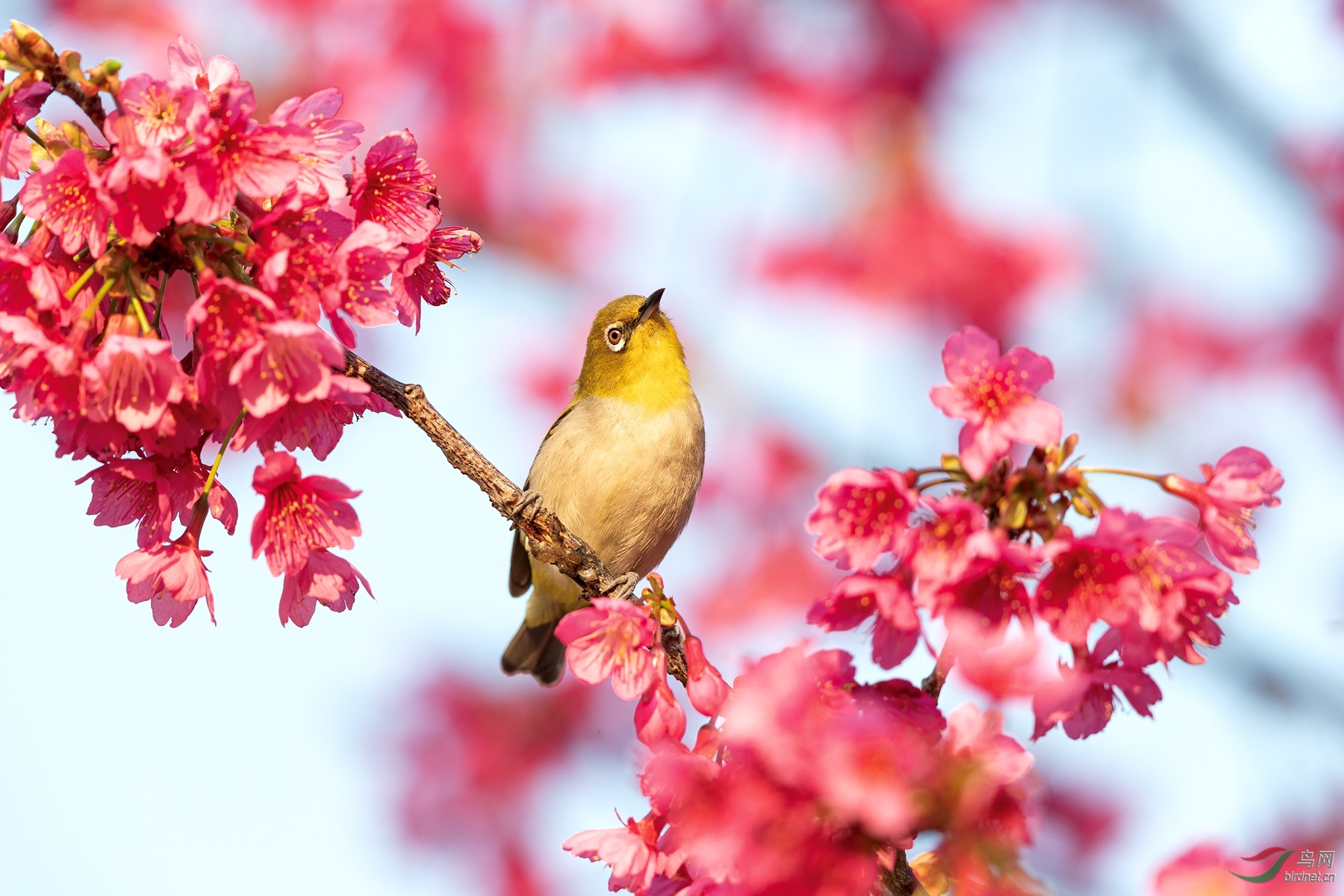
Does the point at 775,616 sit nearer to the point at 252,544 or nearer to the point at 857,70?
the point at 857,70

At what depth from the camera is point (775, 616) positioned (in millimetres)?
9781

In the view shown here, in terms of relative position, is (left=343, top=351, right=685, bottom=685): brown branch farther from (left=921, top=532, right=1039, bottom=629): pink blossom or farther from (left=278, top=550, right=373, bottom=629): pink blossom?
(left=921, top=532, right=1039, bottom=629): pink blossom

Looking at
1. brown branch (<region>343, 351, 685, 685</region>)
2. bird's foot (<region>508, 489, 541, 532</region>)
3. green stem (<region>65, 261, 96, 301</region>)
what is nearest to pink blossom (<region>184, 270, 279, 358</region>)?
green stem (<region>65, 261, 96, 301</region>)

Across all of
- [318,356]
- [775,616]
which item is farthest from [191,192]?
[775,616]

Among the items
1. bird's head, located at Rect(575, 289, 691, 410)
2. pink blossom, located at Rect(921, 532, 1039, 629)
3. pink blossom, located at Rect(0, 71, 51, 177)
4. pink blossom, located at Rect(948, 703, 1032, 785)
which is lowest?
pink blossom, located at Rect(948, 703, 1032, 785)

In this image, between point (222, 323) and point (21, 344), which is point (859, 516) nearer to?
point (222, 323)

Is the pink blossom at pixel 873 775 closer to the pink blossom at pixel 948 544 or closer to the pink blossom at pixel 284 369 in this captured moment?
the pink blossom at pixel 948 544

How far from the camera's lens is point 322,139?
8.78 ft

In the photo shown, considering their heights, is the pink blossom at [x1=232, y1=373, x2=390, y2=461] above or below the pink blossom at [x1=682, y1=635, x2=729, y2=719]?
above

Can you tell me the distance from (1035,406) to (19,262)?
7.21 ft

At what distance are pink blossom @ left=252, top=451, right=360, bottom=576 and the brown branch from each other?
0.29m

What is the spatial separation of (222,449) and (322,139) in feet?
2.50

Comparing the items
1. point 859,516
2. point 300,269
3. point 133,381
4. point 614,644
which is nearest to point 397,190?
point 300,269

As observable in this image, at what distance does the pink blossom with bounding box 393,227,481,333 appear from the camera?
2.88 m
